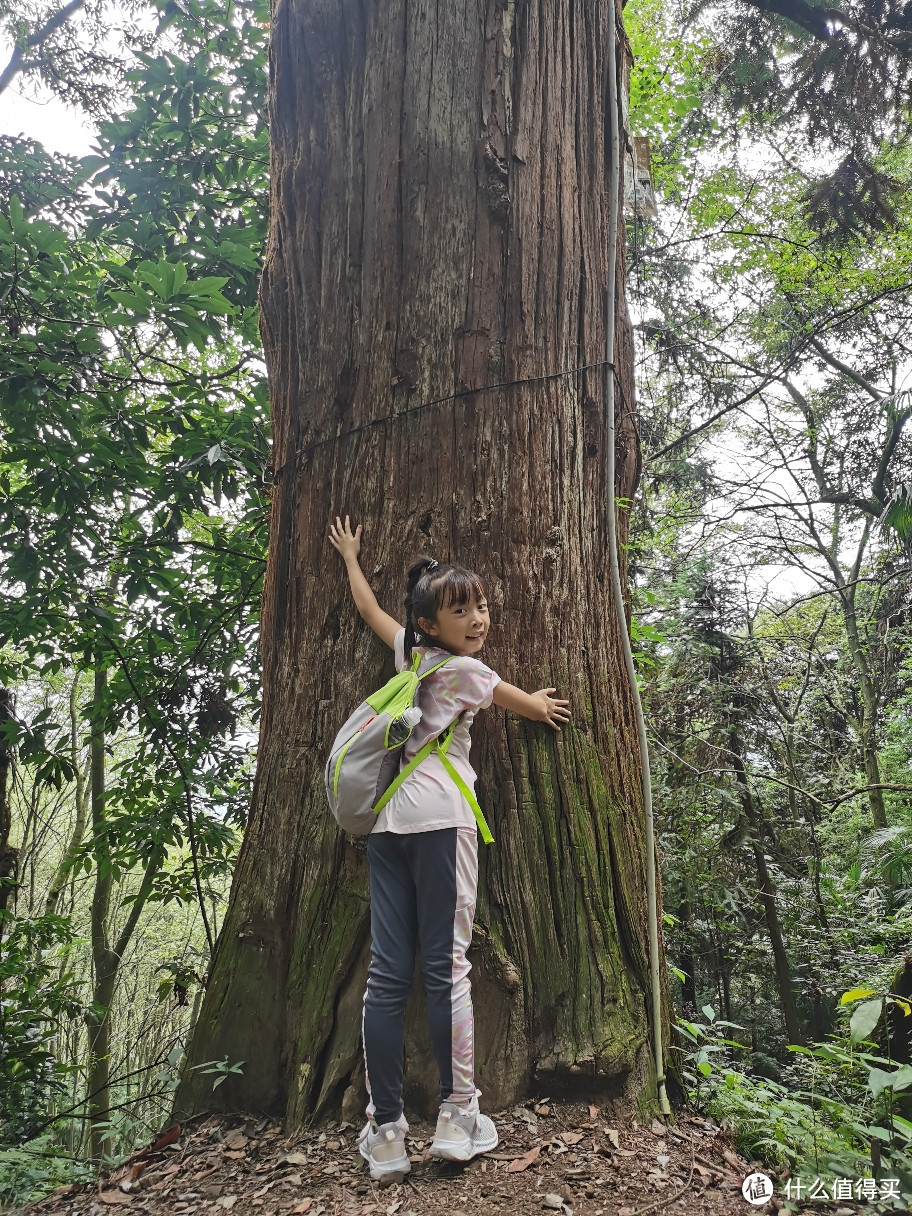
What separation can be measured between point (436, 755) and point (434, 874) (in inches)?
13.6

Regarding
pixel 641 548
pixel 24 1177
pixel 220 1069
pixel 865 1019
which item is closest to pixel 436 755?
pixel 220 1069

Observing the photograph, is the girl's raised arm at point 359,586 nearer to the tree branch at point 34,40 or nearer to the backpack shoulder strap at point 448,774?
the backpack shoulder strap at point 448,774

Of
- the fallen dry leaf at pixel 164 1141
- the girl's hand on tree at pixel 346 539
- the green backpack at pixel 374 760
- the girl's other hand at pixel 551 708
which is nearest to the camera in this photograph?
the green backpack at pixel 374 760

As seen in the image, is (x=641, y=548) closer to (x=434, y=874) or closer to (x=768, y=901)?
(x=768, y=901)

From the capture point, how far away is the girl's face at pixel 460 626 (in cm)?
243

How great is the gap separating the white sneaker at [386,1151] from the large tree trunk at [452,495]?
0.20m

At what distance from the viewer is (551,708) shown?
2.55 meters

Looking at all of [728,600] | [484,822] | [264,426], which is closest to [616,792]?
[484,822]

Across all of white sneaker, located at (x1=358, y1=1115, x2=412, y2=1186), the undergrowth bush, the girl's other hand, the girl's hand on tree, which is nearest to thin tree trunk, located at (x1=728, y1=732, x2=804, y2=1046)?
the undergrowth bush

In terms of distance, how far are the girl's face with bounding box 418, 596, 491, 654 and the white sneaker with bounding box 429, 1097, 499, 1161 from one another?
4.11 ft

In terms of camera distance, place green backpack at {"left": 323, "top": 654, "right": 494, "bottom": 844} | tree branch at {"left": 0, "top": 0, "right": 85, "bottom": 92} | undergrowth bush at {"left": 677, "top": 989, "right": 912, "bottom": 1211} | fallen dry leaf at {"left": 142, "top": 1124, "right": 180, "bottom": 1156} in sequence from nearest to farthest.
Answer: undergrowth bush at {"left": 677, "top": 989, "right": 912, "bottom": 1211} → green backpack at {"left": 323, "top": 654, "right": 494, "bottom": 844} → fallen dry leaf at {"left": 142, "top": 1124, "right": 180, "bottom": 1156} → tree branch at {"left": 0, "top": 0, "right": 85, "bottom": 92}

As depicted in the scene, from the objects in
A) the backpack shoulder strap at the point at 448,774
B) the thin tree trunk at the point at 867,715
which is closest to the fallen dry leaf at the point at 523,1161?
the backpack shoulder strap at the point at 448,774

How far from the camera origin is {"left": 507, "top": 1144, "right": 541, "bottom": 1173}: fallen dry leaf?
2029mm

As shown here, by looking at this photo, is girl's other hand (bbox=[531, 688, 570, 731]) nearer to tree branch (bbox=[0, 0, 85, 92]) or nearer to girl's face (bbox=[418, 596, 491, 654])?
girl's face (bbox=[418, 596, 491, 654])
